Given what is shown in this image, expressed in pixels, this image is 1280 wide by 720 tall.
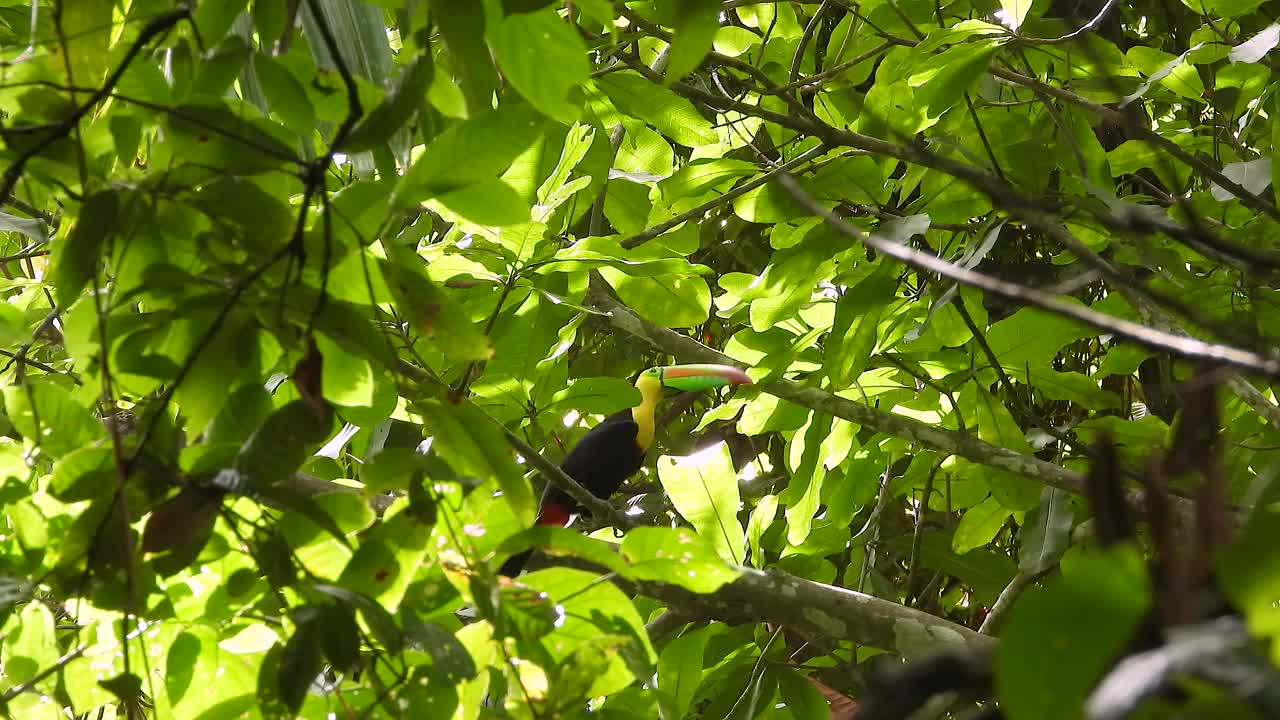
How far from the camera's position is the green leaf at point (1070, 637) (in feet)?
1.22

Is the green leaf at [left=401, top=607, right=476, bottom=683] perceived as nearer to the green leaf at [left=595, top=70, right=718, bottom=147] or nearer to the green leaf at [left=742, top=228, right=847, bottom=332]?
the green leaf at [left=742, top=228, right=847, bottom=332]

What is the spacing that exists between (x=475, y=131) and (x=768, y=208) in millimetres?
1051

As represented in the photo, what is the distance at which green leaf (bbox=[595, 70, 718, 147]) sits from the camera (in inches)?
79.3

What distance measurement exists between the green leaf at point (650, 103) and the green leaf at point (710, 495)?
2.07 feet

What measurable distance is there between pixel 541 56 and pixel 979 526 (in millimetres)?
1800

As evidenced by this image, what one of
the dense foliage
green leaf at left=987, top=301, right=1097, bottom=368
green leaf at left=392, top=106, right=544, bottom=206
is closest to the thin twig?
the dense foliage

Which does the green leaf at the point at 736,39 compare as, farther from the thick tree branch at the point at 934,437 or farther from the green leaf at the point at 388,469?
the green leaf at the point at 388,469

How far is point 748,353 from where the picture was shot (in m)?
2.31

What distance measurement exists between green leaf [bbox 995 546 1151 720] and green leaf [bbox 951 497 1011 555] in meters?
2.07

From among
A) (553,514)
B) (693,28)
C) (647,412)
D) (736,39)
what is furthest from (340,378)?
(647,412)

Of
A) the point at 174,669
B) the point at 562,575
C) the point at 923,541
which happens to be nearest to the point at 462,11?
the point at 562,575

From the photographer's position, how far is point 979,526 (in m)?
2.37

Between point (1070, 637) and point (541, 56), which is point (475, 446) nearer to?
point (541, 56)

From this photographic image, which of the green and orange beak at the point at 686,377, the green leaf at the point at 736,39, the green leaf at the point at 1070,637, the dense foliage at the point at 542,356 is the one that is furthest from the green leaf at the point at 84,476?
the green and orange beak at the point at 686,377
